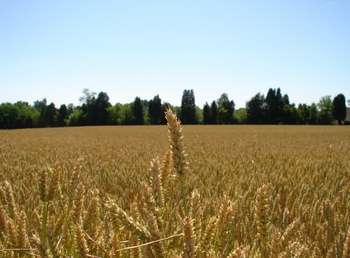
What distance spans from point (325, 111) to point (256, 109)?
17.0 m

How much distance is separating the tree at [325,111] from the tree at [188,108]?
28200 millimetres

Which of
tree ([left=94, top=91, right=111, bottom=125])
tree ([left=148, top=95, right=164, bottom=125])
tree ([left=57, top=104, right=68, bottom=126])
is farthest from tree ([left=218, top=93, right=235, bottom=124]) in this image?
tree ([left=57, top=104, right=68, bottom=126])

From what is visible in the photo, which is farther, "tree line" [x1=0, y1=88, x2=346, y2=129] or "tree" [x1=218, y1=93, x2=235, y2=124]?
"tree" [x1=218, y1=93, x2=235, y2=124]

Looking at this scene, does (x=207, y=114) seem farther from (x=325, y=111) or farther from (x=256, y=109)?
(x=325, y=111)

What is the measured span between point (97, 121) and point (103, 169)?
8662cm

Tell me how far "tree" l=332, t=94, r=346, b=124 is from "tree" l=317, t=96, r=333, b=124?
1.45 m

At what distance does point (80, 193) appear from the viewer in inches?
49.0

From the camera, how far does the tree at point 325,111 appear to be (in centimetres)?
9175

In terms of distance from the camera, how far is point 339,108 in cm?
9281

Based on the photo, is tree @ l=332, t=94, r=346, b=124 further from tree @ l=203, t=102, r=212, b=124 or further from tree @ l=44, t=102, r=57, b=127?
tree @ l=44, t=102, r=57, b=127

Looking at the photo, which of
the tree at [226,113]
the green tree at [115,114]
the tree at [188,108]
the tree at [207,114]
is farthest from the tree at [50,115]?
the tree at [226,113]

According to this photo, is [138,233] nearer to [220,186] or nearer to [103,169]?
[220,186]

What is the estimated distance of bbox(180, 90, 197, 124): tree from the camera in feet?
316

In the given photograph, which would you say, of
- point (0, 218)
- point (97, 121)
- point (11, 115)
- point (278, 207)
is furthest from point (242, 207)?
point (11, 115)
